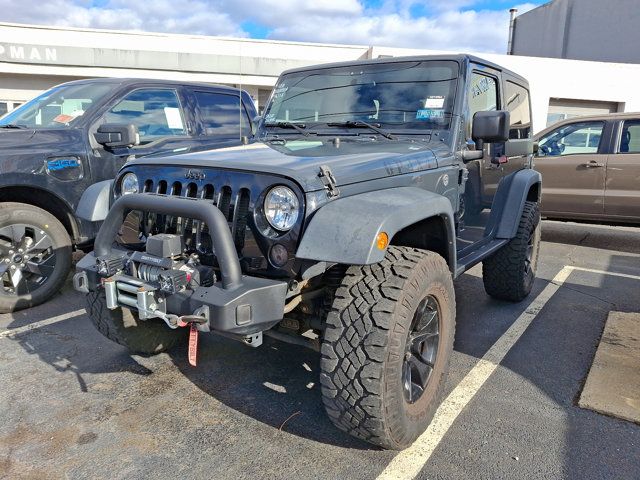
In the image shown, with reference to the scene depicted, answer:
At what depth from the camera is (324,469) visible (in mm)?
2348

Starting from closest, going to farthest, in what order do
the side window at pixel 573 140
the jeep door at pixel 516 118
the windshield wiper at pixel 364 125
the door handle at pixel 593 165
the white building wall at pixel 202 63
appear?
the windshield wiper at pixel 364 125
the jeep door at pixel 516 118
the door handle at pixel 593 165
the side window at pixel 573 140
the white building wall at pixel 202 63

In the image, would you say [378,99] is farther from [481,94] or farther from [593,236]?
[593,236]

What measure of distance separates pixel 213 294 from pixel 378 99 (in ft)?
6.59

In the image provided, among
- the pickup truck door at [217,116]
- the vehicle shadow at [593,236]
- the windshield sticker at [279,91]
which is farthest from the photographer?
the vehicle shadow at [593,236]

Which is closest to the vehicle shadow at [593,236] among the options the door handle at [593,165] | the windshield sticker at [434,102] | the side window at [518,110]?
the door handle at [593,165]

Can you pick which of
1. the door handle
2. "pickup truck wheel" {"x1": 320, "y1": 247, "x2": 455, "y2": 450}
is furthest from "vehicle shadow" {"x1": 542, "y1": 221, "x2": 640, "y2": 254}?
"pickup truck wheel" {"x1": 320, "y1": 247, "x2": 455, "y2": 450}

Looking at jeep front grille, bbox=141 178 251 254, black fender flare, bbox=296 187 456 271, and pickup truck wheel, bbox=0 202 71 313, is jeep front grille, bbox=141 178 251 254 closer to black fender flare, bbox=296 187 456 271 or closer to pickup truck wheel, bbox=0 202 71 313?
black fender flare, bbox=296 187 456 271

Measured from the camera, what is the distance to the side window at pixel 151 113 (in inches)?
189

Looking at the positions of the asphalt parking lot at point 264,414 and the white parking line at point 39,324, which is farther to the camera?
the white parking line at point 39,324

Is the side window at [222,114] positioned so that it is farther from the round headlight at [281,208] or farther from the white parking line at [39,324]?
the round headlight at [281,208]

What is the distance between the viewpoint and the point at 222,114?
5660mm

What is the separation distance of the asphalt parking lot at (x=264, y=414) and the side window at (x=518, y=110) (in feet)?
5.69

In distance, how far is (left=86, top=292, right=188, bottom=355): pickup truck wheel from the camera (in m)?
2.98

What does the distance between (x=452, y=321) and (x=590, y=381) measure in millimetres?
1154
